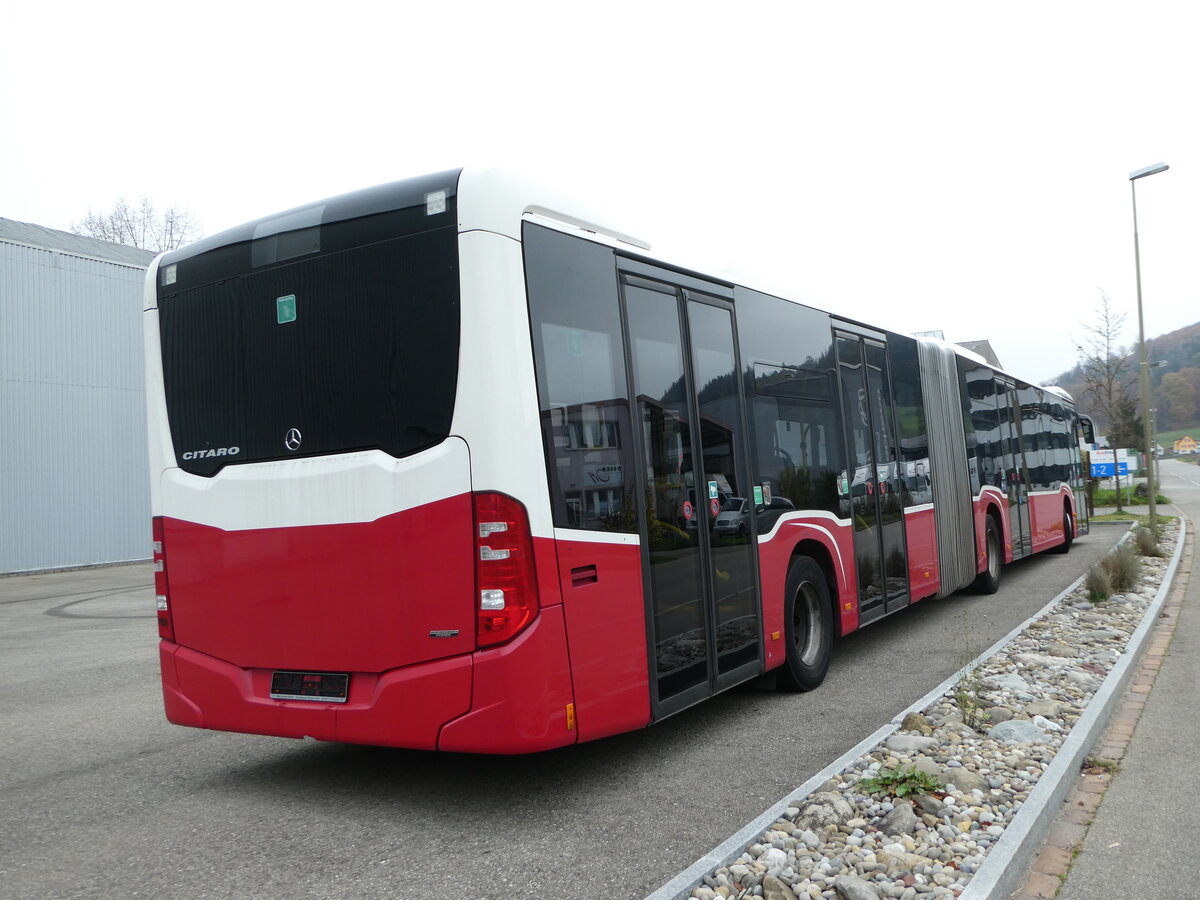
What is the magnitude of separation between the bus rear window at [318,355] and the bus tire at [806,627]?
11.2 ft

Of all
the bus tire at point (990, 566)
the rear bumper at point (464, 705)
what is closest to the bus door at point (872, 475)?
the bus tire at point (990, 566)

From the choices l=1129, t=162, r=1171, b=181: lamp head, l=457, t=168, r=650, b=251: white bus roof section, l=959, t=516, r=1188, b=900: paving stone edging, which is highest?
l=1129, t=162, r=1171, b=181: lamp head

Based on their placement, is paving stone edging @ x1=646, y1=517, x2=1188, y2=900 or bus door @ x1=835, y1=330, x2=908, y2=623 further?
bus door @ x1=835, y1=330, x2=908, y2=623

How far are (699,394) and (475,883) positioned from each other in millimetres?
3166

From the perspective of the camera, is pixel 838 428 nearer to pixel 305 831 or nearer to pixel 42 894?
pixel 305 831

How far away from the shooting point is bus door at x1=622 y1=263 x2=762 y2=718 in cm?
539

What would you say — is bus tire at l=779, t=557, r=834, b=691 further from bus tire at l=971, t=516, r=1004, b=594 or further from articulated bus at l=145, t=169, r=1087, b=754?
bus tire at l=971, t=516, r=1004, b=594

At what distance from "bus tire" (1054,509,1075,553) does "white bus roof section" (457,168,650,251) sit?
15.7m

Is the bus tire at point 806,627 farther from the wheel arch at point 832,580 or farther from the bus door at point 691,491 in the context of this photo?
the bus door at point 691,491

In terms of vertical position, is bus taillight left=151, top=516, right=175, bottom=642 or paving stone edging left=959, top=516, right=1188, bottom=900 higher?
bus taillight left=151, top=516, right=175, bottom=642

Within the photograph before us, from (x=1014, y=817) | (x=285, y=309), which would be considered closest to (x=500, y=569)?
(x=285, y=309)

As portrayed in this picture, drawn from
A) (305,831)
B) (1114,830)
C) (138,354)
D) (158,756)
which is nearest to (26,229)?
(138,354)

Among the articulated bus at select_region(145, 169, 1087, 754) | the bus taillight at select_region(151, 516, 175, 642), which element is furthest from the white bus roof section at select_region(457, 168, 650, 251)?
the bus taillight at select_region(151, 516, 175, 642)

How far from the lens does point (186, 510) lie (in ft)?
17.7
